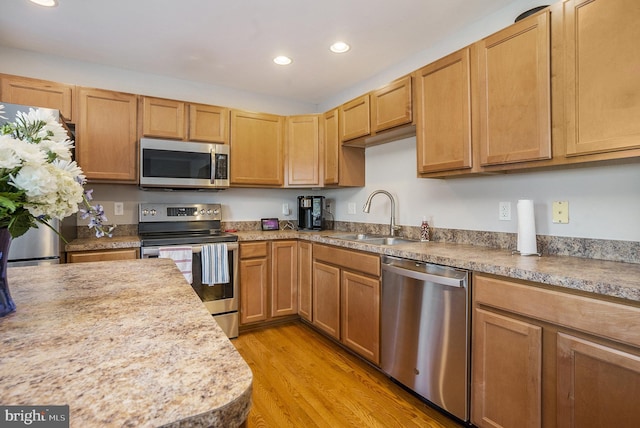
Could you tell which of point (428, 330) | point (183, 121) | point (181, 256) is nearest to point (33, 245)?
point (181, 256)

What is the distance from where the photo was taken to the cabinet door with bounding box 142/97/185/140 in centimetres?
279

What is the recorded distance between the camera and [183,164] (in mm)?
2865

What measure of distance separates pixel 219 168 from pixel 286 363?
1755mm

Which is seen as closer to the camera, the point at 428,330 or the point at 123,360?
the point at 123,360

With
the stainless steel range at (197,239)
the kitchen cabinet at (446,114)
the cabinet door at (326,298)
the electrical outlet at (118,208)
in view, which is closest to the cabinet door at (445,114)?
the kitchen cabinet at (446,114)

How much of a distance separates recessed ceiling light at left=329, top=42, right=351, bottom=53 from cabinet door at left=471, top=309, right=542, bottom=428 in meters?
2.08

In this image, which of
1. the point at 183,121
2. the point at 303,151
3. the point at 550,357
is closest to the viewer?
the point at 550,357

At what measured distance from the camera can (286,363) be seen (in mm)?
2408

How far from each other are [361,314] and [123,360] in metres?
1.94

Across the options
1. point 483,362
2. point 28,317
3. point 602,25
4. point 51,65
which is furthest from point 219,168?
point 602,25

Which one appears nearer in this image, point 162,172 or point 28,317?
point 28,317

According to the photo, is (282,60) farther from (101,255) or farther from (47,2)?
(101,255)

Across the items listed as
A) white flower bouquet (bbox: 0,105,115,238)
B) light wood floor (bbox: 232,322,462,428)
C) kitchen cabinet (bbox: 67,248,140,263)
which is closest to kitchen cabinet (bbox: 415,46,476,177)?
light wood floor (bbox: 232,322,462,428)

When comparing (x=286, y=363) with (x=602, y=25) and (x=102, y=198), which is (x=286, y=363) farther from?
(x=602, y=25)
